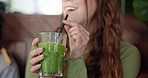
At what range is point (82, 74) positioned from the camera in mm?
1401

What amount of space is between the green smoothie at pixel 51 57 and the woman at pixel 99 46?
0.18 metres

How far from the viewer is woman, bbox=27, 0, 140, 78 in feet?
4.66

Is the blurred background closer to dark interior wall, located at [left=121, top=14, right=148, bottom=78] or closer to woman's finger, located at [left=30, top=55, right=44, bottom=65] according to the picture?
dark interior wall, located at [left=121, top=14, right=148, bottom=78]

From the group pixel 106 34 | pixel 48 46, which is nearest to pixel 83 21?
pixel 106 34

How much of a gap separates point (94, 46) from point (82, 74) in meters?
0.27

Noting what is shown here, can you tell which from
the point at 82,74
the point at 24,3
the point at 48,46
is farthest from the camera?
the point at 24,3

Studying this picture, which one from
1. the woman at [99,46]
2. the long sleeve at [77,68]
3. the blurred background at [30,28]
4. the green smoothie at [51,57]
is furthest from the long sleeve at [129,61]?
the blurred background at [30,28]

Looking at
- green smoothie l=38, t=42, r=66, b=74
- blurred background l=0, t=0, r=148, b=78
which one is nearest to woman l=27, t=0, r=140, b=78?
green smoothie l=38, t=42, r=66, b=74

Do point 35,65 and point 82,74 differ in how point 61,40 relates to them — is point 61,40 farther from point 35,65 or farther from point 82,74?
point 82,74

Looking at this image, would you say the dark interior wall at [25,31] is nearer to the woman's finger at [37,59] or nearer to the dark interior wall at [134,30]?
the dark interior wall at [134,30]

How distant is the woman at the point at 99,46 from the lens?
142 cm

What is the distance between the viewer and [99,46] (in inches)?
64.3

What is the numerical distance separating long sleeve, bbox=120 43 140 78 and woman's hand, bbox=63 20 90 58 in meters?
0.30

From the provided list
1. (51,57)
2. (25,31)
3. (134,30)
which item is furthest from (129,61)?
(25,31)
